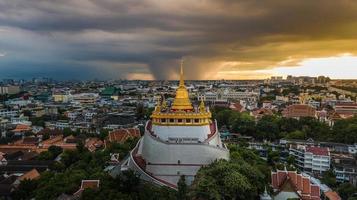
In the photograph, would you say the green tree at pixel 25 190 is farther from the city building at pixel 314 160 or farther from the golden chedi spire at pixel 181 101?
the city building at pixel 314 160

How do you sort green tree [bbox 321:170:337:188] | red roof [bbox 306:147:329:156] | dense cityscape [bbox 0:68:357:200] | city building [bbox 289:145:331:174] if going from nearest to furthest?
dense cityscape [bbox 0:68:357:200]
green tree [bbox 321:170:337:188]
city building [bbox 289:145:331:174]
red roof [bbox 306:147:329:156]

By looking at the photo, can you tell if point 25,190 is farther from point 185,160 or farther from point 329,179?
point 329,179

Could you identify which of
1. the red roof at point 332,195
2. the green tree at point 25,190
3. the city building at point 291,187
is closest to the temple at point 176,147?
the city building at point 291,187

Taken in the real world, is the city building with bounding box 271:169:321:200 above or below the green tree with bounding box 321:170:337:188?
above

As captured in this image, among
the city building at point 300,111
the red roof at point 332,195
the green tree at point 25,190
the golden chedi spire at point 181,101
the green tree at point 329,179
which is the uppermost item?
the golden chedi spire at point 181,101

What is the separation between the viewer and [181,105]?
33156 millimetres

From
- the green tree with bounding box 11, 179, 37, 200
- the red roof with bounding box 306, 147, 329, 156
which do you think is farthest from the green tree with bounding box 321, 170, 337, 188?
the green tree with bounding box 11, 179, 37, 200

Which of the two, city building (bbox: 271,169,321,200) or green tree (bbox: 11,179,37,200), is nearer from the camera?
city building (bbox: 271,169,321,200)

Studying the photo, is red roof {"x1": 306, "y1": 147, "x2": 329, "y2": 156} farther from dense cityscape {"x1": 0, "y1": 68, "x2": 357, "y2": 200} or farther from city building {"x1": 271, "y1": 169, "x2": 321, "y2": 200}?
city building {"x1": 271, "y1": 169, "x2": 321, "y2": 200}

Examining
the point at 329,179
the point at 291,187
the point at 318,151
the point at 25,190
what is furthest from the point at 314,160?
the point at 25,190

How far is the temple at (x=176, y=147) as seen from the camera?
29109 mm

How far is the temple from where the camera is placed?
2911 cm

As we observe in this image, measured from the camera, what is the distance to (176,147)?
2950 cm

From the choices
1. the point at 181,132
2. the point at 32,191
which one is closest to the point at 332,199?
the point at 181,132
